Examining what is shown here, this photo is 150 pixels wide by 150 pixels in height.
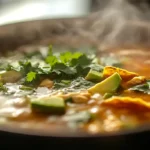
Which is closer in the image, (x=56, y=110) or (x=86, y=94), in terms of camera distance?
(x=56, y=110)

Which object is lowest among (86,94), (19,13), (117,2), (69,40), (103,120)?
(103,120)

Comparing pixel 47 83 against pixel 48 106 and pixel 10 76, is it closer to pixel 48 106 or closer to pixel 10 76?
pixel 10 76

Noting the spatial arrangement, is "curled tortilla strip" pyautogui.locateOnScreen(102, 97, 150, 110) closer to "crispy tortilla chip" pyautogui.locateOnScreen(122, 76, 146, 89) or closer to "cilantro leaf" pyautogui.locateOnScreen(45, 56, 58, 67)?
"crispy tortilla chip" pyautogui.locateOnScreen(122, 76, 146, 89)

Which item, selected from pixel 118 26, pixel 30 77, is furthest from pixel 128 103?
pixel 118 26

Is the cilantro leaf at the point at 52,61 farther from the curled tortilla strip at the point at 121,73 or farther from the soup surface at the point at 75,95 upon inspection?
the curled tortilla strip at the point at 121,73

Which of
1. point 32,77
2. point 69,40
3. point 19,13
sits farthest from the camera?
point 19,13

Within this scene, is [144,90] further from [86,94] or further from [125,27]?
[125,27]

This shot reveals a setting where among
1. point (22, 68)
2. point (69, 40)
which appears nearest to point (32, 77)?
point (22, 68)
